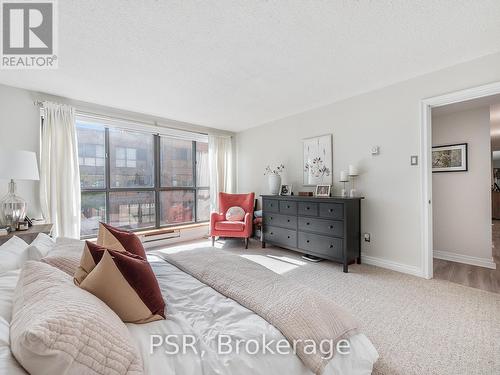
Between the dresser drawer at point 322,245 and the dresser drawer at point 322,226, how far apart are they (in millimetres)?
69

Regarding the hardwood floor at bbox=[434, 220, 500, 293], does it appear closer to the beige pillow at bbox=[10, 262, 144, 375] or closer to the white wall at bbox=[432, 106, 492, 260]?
the white wall at bbox=[432, 106, 492, 260]

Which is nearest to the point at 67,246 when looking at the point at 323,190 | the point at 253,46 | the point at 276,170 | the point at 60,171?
the point at 253,46

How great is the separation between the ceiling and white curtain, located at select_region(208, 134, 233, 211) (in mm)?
1737

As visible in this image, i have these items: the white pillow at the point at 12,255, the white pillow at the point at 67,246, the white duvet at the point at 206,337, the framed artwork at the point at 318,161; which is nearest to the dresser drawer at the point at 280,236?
the framed artwork at the point at 318,161

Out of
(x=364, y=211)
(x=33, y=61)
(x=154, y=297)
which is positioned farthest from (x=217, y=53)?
(x=364, y=211)

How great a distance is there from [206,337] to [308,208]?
8.99ft

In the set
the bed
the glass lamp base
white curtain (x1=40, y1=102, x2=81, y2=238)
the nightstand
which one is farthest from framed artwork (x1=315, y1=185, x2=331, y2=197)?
the glass lamp base

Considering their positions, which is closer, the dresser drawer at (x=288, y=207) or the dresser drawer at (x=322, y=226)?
the dresser drawer at (x=322, y=226)

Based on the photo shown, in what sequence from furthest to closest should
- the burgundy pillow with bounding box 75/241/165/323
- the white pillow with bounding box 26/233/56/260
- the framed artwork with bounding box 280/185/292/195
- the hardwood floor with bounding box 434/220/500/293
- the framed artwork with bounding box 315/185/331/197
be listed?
the framed artwork with bounding box 280/185/292/195 → the framed artwork with bounding box 315/185/331/197 → the hardwood floor with bounding box 434/220/500/293 → the white pillow with bounding box 26/233/56/260 → the burgundy pillow with bounding box 75/241/165/323

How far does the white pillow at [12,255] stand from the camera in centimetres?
136

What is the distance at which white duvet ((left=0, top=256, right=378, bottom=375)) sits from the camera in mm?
814

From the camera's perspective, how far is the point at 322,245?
331cm

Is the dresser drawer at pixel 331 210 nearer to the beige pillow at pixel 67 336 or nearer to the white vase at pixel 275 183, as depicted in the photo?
the white vase at pixel 275 183

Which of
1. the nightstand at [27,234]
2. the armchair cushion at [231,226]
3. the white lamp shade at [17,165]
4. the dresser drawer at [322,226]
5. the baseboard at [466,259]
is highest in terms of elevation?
the white lamp shade at [17,165]
